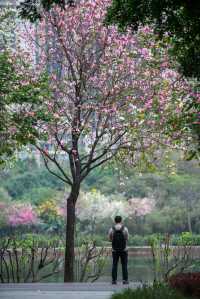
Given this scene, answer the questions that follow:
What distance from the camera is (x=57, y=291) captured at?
12961 millimetres

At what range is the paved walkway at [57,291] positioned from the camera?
12.0 m

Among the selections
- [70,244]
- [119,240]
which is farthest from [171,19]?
[70,244]

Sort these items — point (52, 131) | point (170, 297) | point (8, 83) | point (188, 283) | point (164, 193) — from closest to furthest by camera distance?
1. point (170, 297)
2. point (188, 283)
3. point (8, 83)
4. point (52, 131)
5. point (164, 193)

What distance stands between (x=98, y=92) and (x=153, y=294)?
9.81 metres

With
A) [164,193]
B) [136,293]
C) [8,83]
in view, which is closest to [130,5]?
[136,293]

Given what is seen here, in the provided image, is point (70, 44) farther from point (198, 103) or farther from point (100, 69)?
point (198, 103)

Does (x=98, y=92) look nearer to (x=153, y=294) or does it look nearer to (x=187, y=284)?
(x=187, y=284)

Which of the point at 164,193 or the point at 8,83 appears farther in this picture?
the point at 164,193

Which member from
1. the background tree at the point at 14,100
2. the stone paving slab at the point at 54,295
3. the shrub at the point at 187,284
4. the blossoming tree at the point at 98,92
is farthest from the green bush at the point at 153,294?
the blossoming tree at the point at 98,92

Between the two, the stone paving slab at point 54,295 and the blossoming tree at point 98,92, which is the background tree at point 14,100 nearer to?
the blossoming tree at point 98,92

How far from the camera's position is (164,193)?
4625 cm

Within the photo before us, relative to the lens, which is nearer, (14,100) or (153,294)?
(153,294)

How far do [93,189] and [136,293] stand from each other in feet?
135

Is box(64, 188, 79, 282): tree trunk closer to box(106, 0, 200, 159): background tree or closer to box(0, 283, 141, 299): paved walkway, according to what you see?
box(0, 283, 141, 299): paved walkway
